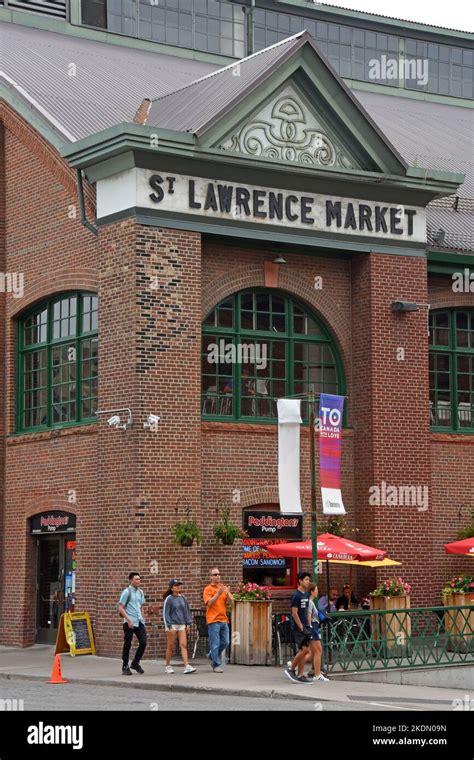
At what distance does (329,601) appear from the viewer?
88.1 feet

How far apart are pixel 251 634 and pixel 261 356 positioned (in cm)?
622

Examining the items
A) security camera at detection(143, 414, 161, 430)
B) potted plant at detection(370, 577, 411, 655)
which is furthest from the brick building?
potted plant at detection(370, 577, 411, 655)

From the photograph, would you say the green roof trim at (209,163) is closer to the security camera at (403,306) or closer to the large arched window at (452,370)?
the security camera at (403,306)

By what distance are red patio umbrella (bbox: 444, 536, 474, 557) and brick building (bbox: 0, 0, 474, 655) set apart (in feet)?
1.88

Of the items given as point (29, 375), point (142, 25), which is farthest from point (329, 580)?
point (142, 25)

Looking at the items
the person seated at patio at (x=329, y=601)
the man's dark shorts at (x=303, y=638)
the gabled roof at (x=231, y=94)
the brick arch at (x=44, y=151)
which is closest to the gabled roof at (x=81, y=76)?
the brick arch at (x=44, y=151)

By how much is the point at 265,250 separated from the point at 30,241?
5.45 metres

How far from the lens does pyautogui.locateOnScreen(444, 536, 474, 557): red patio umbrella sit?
27.9 metres

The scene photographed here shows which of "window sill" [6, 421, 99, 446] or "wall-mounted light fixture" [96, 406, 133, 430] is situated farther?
"window sill" [6, 421, 99, 446]

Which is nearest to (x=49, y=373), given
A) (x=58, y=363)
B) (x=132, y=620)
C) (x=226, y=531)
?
(x=58, y=363)

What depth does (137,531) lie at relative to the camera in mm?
25312

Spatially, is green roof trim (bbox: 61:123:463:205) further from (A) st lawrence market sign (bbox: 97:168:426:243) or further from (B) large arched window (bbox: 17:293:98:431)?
(B) large arched window (bbox: 17:293:98:431)

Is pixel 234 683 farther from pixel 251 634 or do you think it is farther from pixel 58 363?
pixel 58 363
